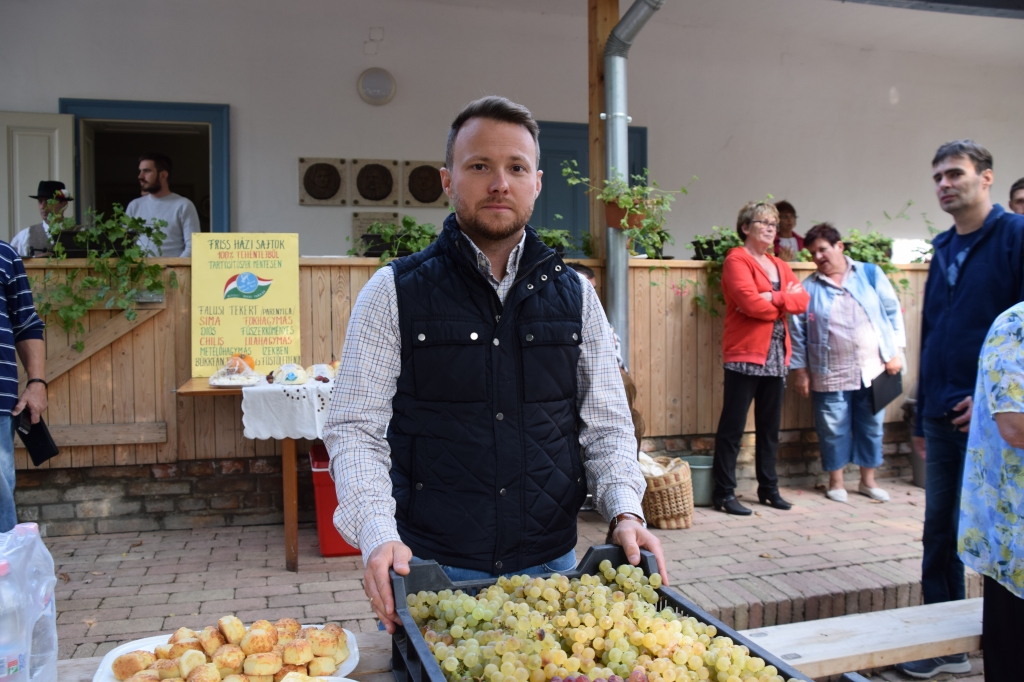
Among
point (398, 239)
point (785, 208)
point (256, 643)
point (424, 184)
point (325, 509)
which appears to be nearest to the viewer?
point (256, 643)

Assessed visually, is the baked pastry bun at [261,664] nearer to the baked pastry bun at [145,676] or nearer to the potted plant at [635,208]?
the baked pastry bun at [145,676]

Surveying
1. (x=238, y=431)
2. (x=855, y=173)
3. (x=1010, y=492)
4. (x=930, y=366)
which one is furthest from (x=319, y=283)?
(x=855, y=173)

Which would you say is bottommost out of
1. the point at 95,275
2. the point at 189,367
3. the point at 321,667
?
the point at 321,667

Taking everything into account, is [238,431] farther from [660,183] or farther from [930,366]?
[660,183]

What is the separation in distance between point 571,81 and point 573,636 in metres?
7.56

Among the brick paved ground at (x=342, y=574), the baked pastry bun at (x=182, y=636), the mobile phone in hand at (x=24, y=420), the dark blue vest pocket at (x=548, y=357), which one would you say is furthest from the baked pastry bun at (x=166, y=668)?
the mobile phone in hand at (x=24, y=420)

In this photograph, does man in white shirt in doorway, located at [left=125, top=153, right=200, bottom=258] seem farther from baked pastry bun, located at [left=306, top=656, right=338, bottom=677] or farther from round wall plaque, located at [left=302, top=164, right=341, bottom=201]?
baked pastry bun, located at [left=306, top=656, right=338, bottom=677]

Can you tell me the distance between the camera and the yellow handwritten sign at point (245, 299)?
17.7ft

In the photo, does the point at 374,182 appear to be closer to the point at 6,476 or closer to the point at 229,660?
the point at 6,476

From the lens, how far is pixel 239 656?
1.48 m

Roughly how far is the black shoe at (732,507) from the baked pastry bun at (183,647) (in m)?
4.87

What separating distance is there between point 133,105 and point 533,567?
22.2 ft

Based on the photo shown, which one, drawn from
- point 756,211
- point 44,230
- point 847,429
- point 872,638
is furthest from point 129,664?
point 847,429

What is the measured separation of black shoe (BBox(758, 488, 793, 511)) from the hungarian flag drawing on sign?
4.01 meters
